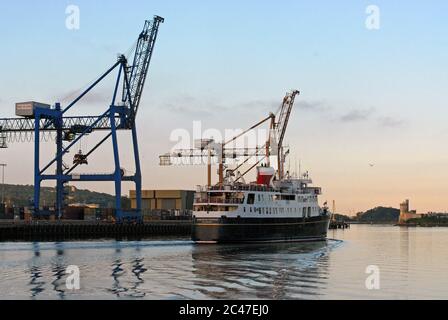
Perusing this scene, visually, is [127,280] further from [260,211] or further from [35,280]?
[260,211]

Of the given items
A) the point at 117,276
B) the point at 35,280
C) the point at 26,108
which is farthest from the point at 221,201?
the point at 26,108

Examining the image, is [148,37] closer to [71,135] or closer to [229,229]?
[71,135]

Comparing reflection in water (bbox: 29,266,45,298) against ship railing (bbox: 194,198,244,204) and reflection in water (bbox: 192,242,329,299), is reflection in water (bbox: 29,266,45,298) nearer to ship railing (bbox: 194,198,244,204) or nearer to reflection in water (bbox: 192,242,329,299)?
reflection in water (bbox: 192,242,329,299)

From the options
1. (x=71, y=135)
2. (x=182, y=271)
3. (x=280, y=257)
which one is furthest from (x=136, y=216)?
(x=182, y=271)

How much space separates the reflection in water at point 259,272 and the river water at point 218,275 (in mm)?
47

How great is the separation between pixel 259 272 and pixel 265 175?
50205 millimetres

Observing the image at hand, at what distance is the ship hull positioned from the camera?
261ft

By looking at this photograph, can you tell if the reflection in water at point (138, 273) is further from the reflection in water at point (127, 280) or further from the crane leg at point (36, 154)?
the crane leg at point (36, 154)

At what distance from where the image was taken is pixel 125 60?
119125mm

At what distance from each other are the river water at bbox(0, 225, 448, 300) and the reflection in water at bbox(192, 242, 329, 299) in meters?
0.05

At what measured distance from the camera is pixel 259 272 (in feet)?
157

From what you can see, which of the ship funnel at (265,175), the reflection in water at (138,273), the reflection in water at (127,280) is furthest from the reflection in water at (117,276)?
the ship funnel at (265,175)

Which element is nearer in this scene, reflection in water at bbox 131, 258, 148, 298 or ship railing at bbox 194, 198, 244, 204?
reflection in water at bbox 131, 258, 148, 298

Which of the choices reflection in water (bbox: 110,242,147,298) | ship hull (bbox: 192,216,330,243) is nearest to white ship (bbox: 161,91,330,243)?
ship hull (bbox: 192,216,330,243)
